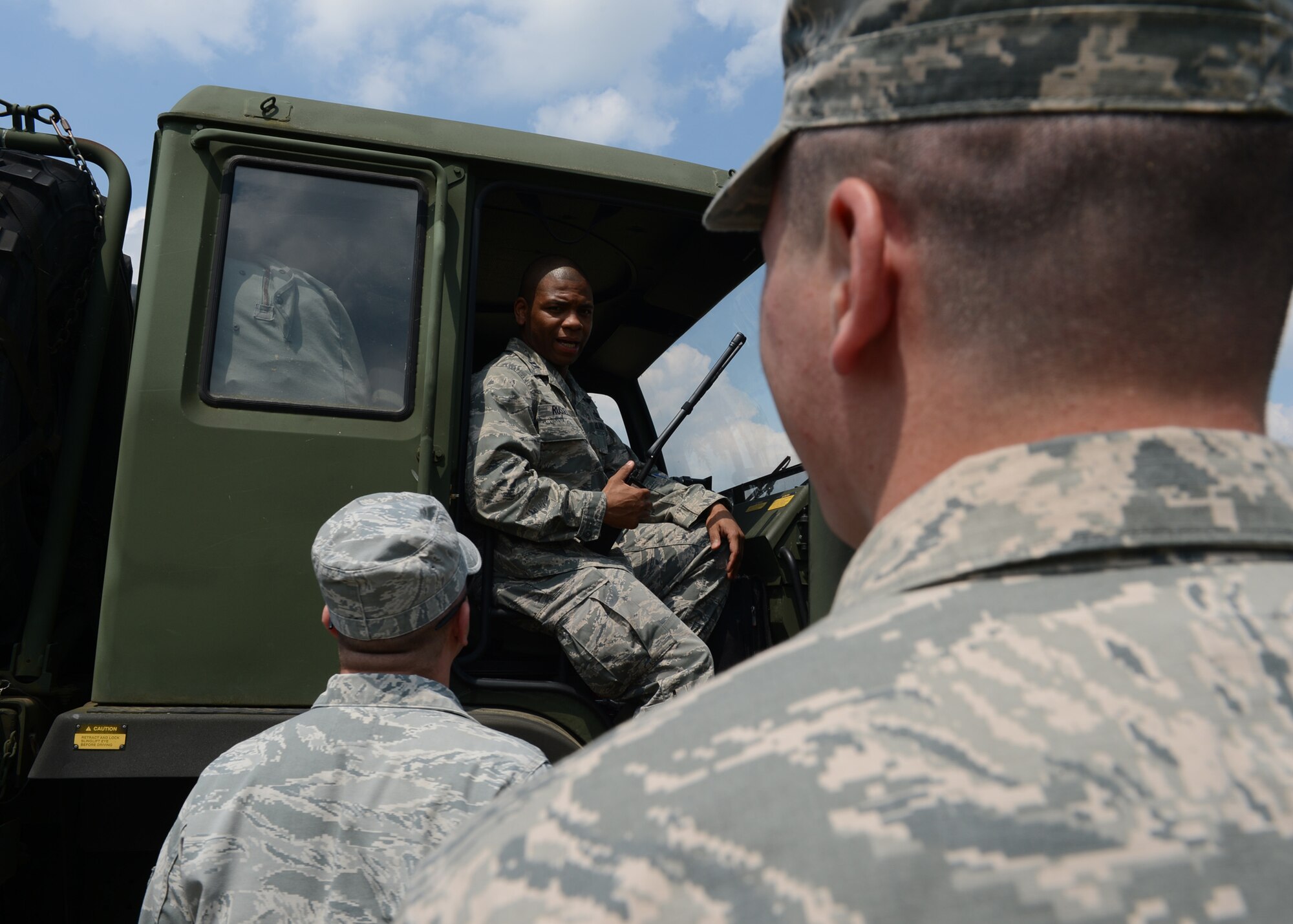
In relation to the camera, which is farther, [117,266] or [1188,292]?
[117,266]

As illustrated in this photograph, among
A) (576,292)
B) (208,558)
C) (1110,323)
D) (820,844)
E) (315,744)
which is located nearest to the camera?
(820,844)

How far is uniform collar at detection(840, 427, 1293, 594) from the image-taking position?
0.47 meters

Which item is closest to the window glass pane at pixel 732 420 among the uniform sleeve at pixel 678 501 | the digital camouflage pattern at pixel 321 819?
the uniform sleeve at pixel 678 501

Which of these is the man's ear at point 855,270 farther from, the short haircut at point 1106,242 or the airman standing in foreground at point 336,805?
the airman standing in foreground at point 336,805

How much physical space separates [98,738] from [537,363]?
1.47 metres

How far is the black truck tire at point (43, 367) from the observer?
2.47m

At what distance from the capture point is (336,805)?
1.39 meters

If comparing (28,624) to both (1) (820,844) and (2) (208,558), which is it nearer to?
(2) (208,558)

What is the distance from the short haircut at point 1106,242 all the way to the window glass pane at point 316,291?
7.23 feet

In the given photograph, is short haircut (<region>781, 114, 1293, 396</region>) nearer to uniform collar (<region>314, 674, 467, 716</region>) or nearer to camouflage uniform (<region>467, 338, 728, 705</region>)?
uniform collar (<region>314, 674, 467, 716</region>)

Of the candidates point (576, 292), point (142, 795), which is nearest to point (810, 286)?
point (142, 795)

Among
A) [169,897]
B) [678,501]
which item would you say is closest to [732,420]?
[678,501]

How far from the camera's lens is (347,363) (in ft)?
8.69

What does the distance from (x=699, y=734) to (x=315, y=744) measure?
3.68 feet
